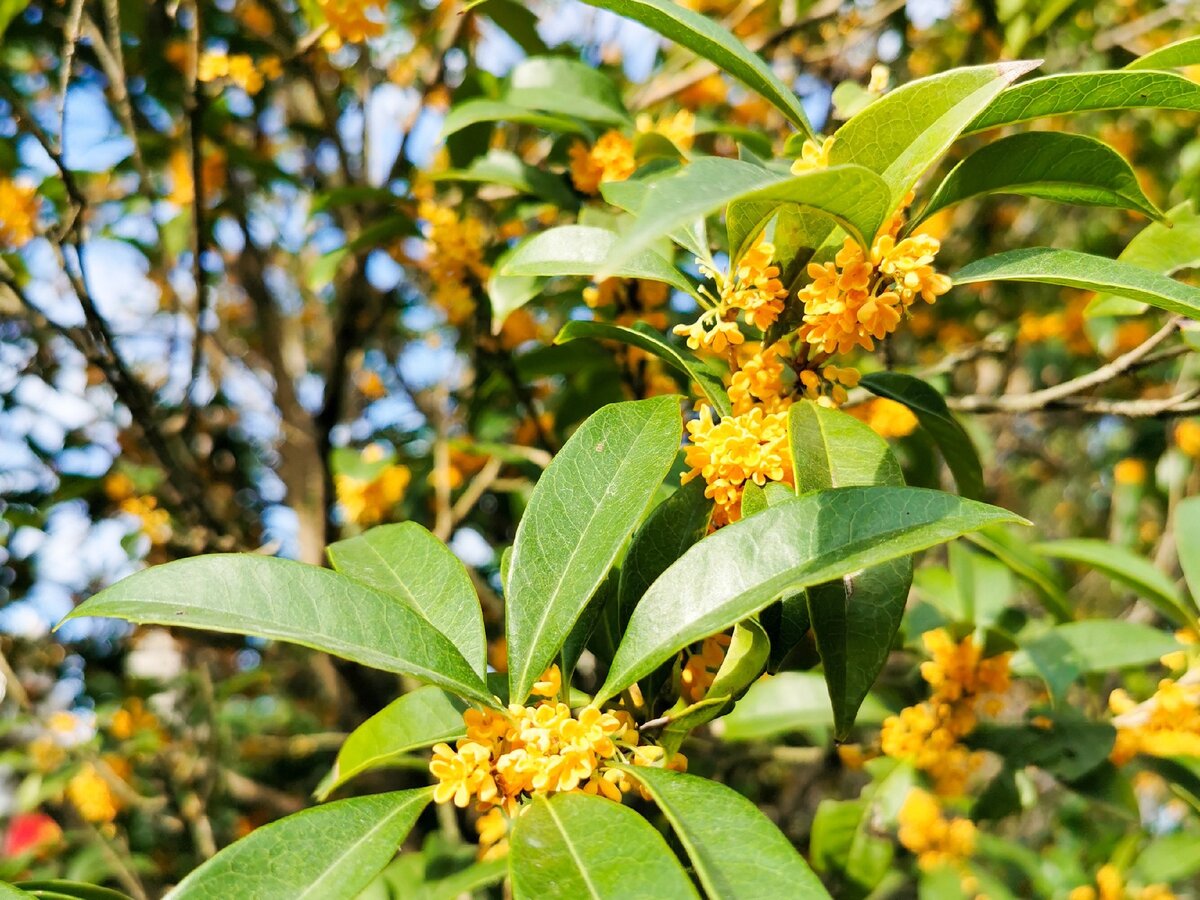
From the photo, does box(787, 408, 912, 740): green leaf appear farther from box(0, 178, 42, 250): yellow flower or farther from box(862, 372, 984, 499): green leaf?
box(0, 178, 42, 250): yellow flower

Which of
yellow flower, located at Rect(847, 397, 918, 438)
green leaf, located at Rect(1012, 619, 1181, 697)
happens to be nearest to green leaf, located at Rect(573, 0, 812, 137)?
green leaf, located at Rect(1012, 619, 1181, 697)

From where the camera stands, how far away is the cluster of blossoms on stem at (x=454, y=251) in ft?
5.33

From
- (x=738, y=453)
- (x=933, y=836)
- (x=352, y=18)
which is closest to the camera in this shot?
(x=738, y=453)

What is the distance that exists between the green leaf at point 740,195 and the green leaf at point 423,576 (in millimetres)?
435

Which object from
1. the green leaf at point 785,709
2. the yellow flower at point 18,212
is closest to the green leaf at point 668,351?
the green leaf at point 785,709

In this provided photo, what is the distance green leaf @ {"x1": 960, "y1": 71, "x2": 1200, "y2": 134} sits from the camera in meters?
0.80

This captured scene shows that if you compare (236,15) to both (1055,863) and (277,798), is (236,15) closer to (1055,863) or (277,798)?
(277,798)

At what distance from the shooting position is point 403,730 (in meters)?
0.88

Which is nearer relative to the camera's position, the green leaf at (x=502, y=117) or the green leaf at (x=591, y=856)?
the green leaf at (x=591, y=856)

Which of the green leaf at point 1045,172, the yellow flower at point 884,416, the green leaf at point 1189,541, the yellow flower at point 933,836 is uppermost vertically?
the green leaf at point 1045,172

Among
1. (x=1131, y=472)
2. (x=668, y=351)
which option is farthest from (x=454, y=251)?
(x=1131, y=472)

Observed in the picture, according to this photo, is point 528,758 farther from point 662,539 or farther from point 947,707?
point 947,707

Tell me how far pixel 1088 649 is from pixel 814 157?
1.09m

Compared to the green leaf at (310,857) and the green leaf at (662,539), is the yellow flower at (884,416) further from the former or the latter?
the green leaf at (310,857)
